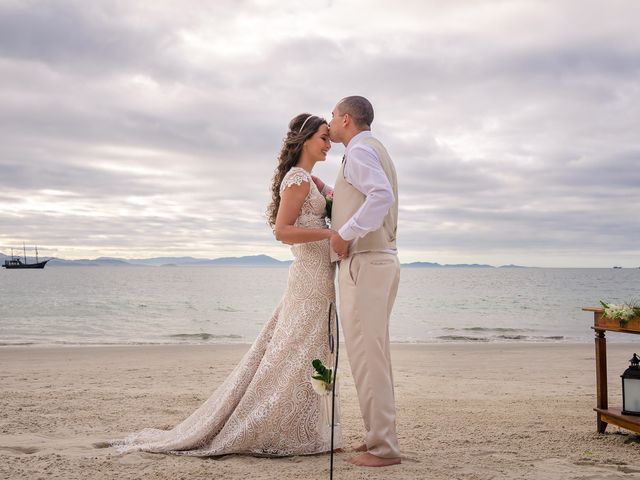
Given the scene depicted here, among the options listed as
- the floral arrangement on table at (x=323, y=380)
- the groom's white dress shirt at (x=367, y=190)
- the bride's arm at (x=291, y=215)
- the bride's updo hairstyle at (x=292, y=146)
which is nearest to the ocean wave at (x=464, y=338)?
the bride's updo hairstyle at (x=292, y=146)

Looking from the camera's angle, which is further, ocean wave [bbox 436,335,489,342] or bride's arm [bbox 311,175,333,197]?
ocean wave [bbox 436,335,489,342]

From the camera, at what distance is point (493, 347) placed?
46.1ft

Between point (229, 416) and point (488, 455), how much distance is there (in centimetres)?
179

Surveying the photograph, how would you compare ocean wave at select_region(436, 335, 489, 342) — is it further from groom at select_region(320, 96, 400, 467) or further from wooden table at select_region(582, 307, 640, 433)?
groom at select_region(320, 96, 400, 467)

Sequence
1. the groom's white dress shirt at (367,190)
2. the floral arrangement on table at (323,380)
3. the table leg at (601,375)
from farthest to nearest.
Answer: the table leg at (601,375)
the groom's white dress shirt at (367,190)
the floral arrangement on table at (323,380)

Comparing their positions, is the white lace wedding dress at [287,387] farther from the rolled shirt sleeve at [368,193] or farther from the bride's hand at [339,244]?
the rolled shirt sleeve at [368,193]

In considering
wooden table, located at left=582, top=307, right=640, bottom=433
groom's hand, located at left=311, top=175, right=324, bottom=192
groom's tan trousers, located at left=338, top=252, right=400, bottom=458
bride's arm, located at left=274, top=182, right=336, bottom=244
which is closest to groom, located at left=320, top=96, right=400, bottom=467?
groom's tan trousers, located at left=338, top=252, right=400, bottom=458

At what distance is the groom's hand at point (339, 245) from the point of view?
379cm

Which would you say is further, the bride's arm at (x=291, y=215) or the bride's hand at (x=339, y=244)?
the bride's arm at (x=291, y=215)

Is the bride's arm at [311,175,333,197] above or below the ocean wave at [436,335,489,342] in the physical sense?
above

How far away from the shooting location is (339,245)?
3.81 metres

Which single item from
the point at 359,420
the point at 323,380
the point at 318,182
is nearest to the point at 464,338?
the point at 359,420

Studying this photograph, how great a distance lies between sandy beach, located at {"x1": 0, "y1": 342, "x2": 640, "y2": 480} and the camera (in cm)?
389

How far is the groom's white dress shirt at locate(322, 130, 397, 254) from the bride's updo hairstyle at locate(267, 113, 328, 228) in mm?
509
